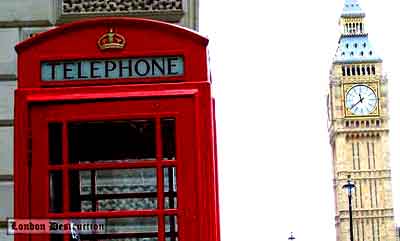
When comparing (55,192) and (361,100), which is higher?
(361,100)

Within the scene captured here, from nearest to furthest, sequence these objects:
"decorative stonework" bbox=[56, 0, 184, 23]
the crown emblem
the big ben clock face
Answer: the crown emblem, "decorative stonework" bbox=[56, 0, 184, 23], the big ben clock face

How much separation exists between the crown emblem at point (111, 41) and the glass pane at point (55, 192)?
1.85ft

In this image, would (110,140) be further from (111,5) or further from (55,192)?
(111,5)

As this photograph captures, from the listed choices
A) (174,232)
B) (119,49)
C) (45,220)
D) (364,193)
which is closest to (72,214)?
(45,220)

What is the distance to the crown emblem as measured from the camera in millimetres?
3926

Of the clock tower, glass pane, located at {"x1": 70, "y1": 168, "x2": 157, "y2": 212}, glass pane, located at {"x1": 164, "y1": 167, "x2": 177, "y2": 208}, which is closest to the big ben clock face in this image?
the clock tower

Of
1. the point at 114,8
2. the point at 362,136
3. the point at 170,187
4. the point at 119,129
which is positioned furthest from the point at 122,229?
the point at 362,136

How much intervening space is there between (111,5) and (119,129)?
1.90 metres

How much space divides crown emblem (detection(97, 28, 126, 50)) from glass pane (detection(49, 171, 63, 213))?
563 millimetres

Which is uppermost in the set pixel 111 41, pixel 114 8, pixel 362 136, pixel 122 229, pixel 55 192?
pixel 362 136

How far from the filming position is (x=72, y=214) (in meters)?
3.81

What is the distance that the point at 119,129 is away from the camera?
12.8ft

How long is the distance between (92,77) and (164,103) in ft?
1.10

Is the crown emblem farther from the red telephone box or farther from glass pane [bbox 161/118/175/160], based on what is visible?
glass pane [bbox 161/118/175/160]
